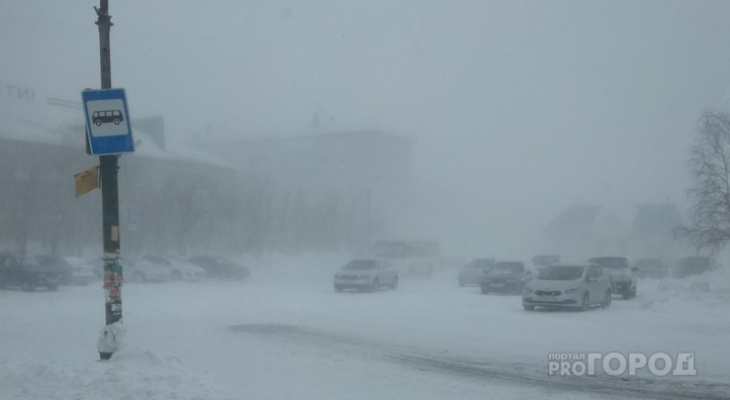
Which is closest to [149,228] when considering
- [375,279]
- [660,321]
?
[375,279]

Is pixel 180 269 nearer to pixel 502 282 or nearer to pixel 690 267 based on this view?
pixel 502 282

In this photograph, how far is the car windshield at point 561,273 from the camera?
75.9ft

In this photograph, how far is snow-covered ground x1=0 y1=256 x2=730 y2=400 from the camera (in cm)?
966

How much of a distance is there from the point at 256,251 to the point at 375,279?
26.9 m

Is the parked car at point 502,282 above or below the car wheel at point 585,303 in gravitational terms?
below

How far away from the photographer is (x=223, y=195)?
184ft

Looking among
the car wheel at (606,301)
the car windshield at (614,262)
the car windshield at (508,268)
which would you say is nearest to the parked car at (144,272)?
the car windshield at (508,268)

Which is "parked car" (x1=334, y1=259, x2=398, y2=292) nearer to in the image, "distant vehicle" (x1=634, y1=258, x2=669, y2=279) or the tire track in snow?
the tire track in snow

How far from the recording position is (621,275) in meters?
29.2

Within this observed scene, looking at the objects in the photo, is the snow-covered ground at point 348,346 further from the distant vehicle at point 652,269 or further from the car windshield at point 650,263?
the car windshield at point 650,263

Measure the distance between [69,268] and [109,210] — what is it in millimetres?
23983

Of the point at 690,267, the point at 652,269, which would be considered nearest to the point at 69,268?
the point at 690,267

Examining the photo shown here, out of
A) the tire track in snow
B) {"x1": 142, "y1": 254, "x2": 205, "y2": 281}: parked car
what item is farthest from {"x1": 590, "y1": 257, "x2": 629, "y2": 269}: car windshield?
{"x1": 142, "y1": 254, "x2": 205, "y2": 281}: parked car

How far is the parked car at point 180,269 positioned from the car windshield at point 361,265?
1062 centimetres
